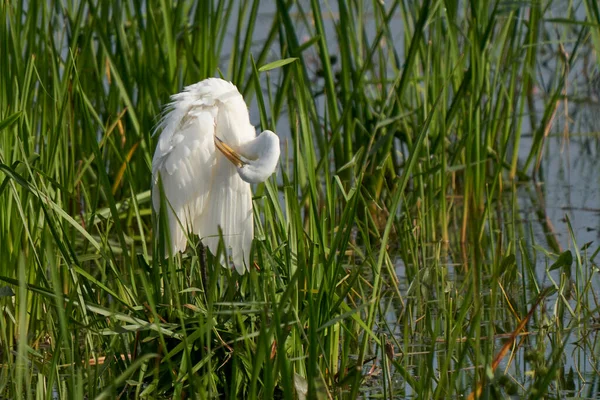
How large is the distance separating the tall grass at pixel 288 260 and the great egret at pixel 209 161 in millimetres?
81

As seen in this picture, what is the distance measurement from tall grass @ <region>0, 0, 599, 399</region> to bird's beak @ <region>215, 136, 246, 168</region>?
119mm

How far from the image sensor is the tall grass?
7.35 ft

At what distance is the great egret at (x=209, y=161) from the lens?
3.02 meters

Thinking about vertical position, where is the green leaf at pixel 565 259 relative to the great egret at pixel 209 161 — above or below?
below

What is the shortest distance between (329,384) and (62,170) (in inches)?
42.6

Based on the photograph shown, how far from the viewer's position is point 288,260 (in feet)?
7.93

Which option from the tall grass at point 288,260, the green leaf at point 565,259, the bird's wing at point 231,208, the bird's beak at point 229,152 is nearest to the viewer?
the tall grass at point 288,260

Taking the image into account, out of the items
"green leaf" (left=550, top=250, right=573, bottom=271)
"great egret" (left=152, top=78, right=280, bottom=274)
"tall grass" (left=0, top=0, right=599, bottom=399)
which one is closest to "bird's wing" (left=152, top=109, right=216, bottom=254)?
"great egret" (left=152, top=78, right=280, bottom=274)

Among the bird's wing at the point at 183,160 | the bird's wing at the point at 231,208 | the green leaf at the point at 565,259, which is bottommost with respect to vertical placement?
the green leaf at the point at 565,259

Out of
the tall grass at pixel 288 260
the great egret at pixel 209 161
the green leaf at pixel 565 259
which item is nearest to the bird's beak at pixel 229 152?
the great egret at pixel 209 161

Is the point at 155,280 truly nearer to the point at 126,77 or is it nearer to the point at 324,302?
the point at 324,302

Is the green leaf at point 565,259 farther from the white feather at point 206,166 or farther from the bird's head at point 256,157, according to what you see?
the white feather at point 206,166

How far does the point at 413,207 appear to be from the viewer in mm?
3941

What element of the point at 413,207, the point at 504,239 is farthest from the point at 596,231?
the point at 413,207
